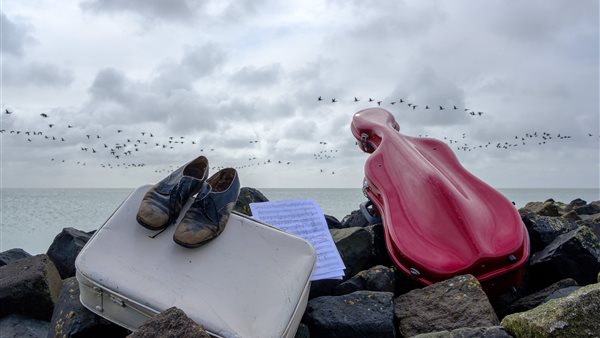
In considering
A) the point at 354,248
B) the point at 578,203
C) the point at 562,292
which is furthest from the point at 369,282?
the point at 578,203

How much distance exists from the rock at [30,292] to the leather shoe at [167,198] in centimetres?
108

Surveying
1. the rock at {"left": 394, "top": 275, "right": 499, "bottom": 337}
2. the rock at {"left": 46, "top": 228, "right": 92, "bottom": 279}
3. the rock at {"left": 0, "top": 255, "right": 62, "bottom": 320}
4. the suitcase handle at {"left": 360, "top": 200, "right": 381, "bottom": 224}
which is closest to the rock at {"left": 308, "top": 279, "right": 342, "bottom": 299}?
the rock at {"left": 394, "top": 275, "right": 499, "bottom": 337}

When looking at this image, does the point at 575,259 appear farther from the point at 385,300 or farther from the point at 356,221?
the point at 356,221

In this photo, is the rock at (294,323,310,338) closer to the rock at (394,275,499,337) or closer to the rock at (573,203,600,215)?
the rock at (394,275,499,337)

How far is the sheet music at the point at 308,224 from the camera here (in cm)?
404

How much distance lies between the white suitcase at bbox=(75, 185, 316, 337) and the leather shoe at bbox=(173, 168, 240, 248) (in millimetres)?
55

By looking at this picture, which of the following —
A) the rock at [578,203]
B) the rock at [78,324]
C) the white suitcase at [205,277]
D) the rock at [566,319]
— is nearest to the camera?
the rock at [566,319]

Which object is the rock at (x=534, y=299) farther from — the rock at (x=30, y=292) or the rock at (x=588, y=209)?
the rock at (x=588, y=209)

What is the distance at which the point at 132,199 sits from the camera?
3549 millimetres

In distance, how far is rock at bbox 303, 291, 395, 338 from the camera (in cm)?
331

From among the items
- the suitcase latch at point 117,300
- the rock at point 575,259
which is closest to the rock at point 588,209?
the rock at point 575,259

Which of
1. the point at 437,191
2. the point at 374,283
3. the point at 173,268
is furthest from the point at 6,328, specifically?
the point at 437,191

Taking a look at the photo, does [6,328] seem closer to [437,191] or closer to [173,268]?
[173,268]

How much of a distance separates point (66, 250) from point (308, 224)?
6.50 feet
